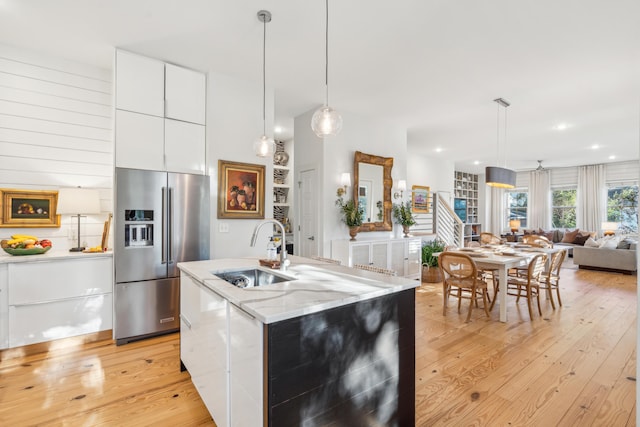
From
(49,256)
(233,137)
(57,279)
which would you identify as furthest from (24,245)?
(233,137)

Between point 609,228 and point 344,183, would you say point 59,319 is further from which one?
point 609,228

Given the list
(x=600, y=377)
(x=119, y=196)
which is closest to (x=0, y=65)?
(x=119, y=196)

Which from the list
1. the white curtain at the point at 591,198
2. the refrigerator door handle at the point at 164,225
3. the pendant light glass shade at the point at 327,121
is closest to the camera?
the pendant light glass shade at the point at 327,121

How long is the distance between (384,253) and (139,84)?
3917mm

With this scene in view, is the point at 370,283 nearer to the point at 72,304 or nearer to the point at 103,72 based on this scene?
the point at 72,304

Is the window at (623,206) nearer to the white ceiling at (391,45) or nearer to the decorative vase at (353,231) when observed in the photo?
the white ceiling at (391,45)

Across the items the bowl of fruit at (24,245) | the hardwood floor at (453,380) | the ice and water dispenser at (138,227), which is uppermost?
the ice and water dispenser at (138,227)

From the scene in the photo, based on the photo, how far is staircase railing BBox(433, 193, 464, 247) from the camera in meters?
7.78

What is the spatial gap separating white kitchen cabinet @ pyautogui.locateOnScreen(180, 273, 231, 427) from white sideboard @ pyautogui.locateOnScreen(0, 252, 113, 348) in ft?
4.53

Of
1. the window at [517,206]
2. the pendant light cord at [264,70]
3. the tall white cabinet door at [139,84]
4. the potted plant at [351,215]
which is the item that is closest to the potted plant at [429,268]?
the potted plant at [351,215]

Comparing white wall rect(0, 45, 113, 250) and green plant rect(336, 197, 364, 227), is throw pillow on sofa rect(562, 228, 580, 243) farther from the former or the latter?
white wall rect(0, 45, 113, 250)

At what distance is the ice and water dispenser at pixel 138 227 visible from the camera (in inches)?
119

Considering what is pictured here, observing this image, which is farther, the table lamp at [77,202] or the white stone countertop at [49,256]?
the table lamp at [77,202]

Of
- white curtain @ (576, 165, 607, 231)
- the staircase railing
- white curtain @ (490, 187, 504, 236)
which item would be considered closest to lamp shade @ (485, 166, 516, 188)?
the staircase railing
